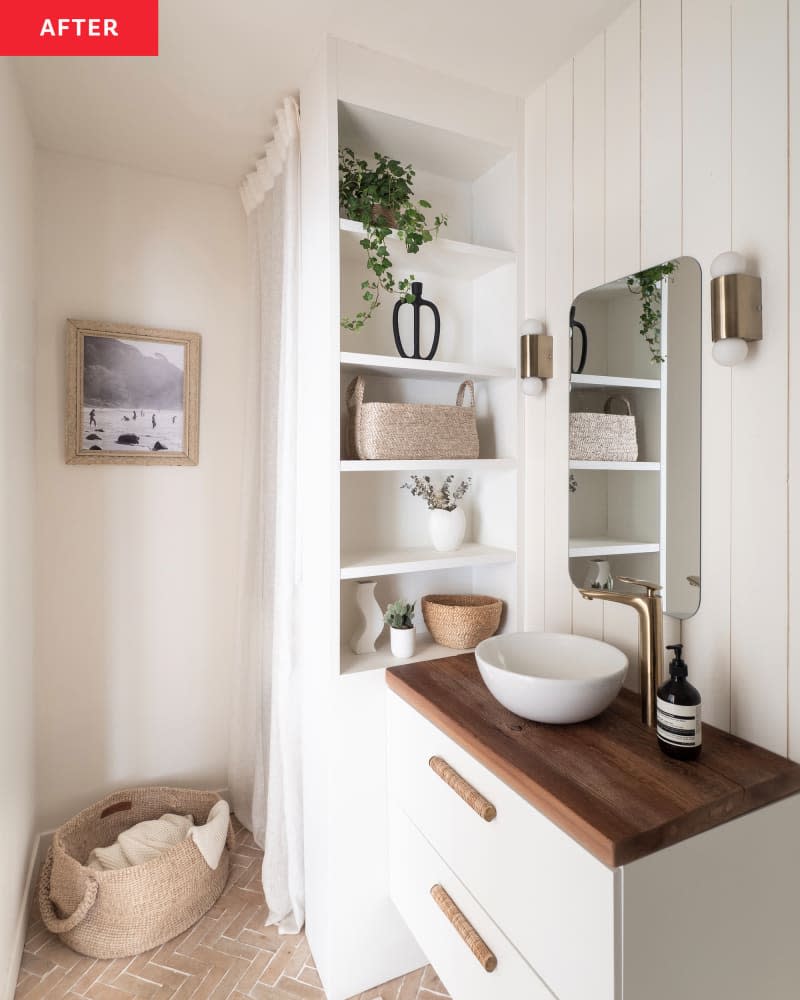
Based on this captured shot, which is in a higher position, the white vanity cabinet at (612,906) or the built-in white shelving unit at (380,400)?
the built-in white shelving unit at (380,400)

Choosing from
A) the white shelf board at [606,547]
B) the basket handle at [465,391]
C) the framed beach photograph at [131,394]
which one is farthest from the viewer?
the framed beach photograph at [131,394]

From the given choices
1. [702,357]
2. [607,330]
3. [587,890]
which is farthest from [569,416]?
[587,890]

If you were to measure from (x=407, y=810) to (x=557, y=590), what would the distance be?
733mm

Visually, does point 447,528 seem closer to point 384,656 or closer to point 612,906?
point 384,656

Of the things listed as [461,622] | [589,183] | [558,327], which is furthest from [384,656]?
[589,183]

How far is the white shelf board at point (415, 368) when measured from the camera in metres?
1.60

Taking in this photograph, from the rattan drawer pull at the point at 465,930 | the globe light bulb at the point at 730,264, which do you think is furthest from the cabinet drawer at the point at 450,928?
the globe light bulb at the point at 730,264

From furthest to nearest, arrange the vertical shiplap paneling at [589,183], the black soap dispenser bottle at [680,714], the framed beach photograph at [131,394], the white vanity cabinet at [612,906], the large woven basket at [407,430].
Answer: the framed beach photograph at [131,394], the large woven basket at [407,430], the vertical shiplap paneling at [589,183], the black soap dispenser bottle at [680,714], the white vanity cabinet at [612,906]

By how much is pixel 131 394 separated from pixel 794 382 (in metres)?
2.09

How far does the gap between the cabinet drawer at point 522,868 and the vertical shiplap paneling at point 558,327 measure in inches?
22.9

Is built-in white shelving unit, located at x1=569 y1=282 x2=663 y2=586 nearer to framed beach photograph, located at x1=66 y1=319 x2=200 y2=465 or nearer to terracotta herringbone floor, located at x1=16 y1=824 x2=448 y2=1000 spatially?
terracotta herringbone floor, located at x1=16 y1=824 x2=448 y2=1000

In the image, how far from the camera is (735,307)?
1.15 m

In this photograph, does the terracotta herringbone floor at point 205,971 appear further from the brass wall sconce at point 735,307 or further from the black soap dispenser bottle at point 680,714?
the brass wall sconce at point 735,307

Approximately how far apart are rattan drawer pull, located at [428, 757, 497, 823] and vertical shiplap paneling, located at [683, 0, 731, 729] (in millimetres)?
550
